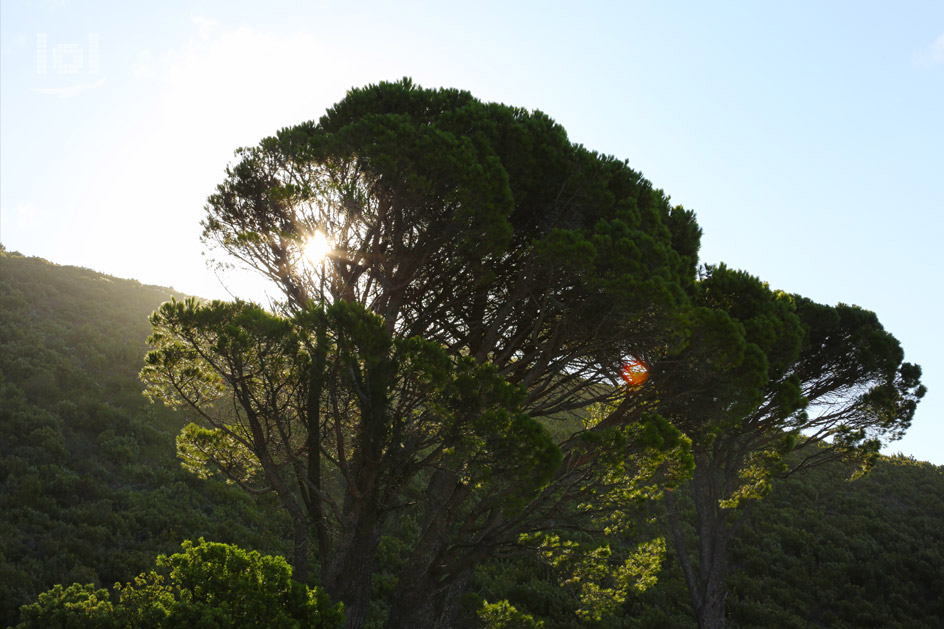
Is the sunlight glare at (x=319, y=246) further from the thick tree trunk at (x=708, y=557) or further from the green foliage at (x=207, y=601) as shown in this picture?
the thick tree trunk at (x=708, y=557)

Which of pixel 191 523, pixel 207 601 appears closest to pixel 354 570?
pixel 207 601

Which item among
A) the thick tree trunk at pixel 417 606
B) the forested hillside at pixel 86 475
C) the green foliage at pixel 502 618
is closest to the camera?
the thick tree trunk at pixel 417 606

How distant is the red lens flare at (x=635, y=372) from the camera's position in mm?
9812

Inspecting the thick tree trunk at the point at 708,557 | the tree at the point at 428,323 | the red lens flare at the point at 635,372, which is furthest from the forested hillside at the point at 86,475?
the thick tree trunk at the point at 708,557

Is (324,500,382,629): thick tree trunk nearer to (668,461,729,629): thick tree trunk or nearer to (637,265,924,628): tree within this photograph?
(637,265,924,628): tree

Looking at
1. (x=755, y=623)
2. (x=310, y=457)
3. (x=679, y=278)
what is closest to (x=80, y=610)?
(x=310, y=457)

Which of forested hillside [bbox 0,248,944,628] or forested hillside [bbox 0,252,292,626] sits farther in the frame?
forested hillside [bbox 0,248,944,628]

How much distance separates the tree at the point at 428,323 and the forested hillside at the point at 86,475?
4.36m

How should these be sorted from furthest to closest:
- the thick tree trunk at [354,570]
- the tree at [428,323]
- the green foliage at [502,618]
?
the green foliage at [502,618] < the thick tree trunk at [354,570] < the tree at [428,323]

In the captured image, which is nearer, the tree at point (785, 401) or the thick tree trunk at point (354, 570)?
the thick tree trunk at point (354, 570)

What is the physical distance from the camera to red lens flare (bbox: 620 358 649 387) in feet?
32.2

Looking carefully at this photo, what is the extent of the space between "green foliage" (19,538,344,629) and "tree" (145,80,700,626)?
48.9 inches

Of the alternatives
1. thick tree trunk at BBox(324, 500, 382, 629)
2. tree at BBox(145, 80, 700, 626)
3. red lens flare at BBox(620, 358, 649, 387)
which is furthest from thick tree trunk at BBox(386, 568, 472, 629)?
red lens flare at BBox(620, 358, 649, 387)

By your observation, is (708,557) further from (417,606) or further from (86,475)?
(86,475)
